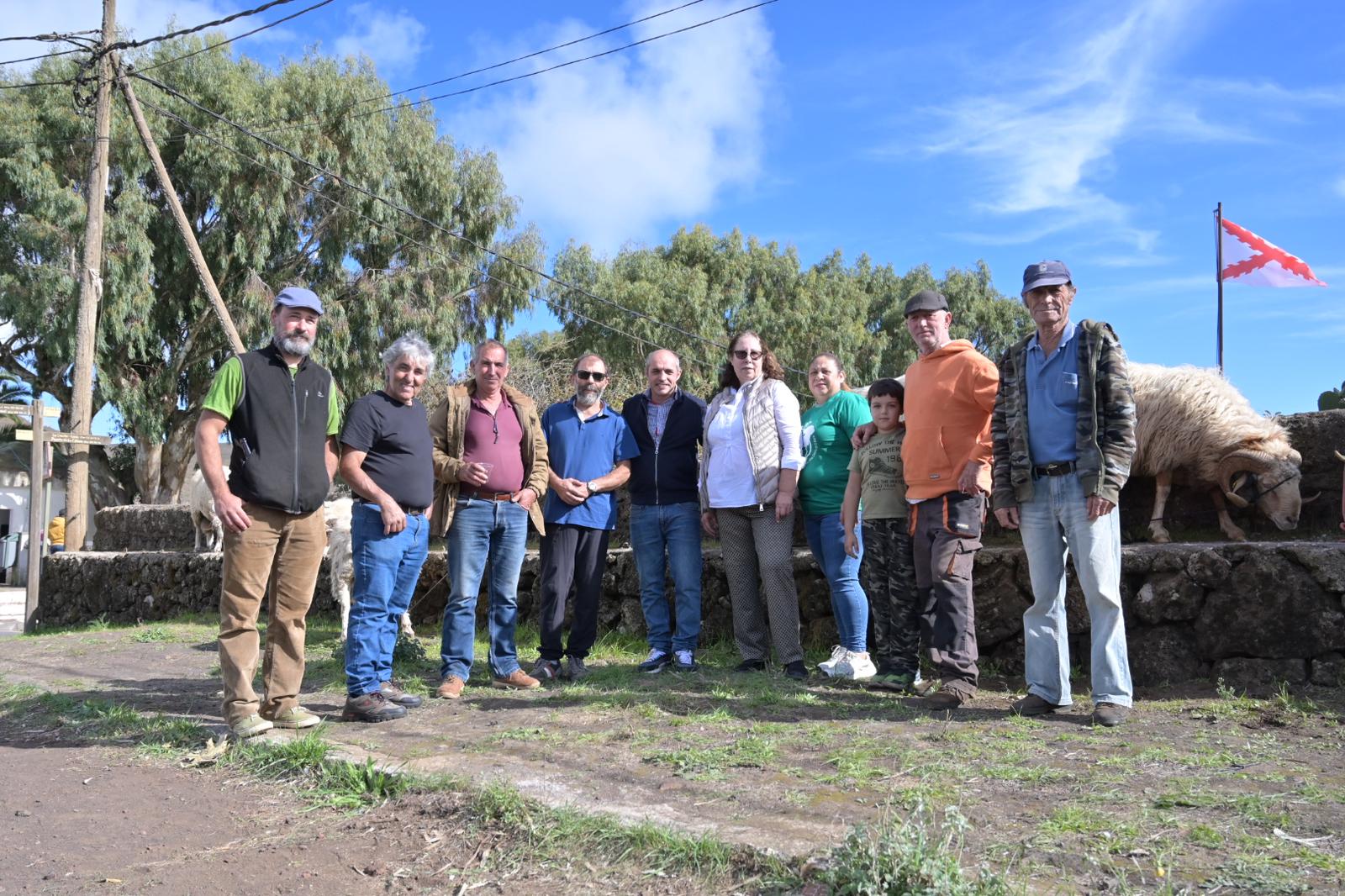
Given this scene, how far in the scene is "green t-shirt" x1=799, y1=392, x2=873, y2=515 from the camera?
19.9 feet

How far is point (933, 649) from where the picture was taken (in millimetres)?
5145

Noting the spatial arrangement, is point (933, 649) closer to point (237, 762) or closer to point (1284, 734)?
point (1284, 734)

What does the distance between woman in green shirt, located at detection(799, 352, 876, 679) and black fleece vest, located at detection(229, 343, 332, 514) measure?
9.32 feet

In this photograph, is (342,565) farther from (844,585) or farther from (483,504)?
(844,585)

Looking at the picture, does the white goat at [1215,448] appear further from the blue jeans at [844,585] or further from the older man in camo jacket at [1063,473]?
the older man in camo jacket at [1063,473]

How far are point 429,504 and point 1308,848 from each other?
4086mm

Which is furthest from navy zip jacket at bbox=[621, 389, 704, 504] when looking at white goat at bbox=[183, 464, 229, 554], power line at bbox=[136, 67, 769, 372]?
power line at bbox=[136, 67, 769, 372]

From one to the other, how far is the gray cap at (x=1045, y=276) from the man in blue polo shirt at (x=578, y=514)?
8.06ft

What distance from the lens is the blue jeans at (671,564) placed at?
6.18m

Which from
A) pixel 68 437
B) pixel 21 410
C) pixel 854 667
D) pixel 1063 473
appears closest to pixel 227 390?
pixel 854 667

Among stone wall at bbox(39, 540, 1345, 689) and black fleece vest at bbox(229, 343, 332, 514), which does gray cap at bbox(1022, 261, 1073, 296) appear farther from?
black fleece vest at bbox(229, 343, 332, 514)

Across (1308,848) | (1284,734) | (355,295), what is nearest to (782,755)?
(1308,848)

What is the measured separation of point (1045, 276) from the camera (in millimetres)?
4707

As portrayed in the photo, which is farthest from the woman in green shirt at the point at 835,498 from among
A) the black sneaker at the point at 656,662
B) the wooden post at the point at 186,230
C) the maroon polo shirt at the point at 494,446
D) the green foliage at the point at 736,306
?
the green foliage at the point at 736,306
